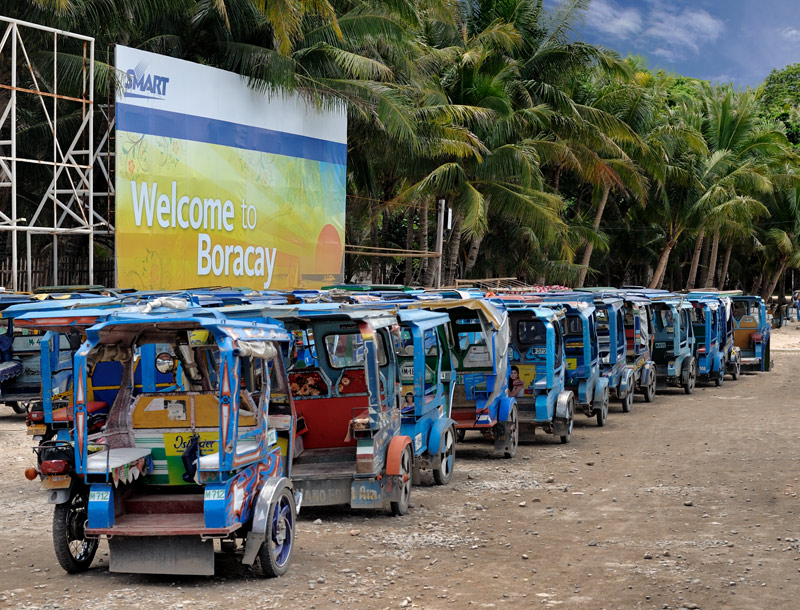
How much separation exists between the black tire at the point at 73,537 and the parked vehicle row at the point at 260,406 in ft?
0.04

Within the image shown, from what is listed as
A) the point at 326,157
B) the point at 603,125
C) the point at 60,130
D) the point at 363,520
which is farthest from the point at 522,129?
the point at 363,520

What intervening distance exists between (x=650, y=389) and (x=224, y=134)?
35.5ft

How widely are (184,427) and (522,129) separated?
27.3 m

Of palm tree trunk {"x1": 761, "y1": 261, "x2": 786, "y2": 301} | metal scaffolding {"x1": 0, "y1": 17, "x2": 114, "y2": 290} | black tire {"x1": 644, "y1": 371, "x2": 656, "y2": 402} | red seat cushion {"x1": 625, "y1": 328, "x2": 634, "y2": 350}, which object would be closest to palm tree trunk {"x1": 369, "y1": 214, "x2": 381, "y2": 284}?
metal scaffolding {"x1": 0, "y1": 17, "x2": 114, "y2": 290}

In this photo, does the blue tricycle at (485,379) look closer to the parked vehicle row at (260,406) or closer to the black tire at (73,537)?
the parked vehicle row at (260,406)

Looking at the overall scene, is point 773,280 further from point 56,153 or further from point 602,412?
point 56,153

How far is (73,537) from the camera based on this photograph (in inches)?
318

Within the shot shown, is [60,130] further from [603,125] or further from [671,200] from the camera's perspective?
[671,200]

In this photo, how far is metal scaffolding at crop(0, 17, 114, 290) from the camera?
19.0m

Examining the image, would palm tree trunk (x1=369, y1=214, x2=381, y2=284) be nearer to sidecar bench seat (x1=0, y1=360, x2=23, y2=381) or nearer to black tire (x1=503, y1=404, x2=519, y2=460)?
sidecar bench seat (x1=0, y1=360, x2=23, y2=381)

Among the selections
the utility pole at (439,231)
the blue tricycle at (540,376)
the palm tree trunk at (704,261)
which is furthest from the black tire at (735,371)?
the palm tree trunk at (704,261)

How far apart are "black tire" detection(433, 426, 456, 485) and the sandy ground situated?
0.53 feet

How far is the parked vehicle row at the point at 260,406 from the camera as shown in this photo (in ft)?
25.3

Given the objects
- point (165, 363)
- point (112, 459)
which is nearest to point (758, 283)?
point (165, 363)
